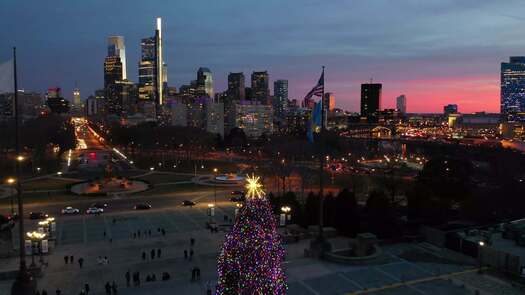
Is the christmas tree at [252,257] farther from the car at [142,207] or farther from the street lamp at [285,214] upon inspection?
the car at [142,207]

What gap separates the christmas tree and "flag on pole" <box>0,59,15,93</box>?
1082cm

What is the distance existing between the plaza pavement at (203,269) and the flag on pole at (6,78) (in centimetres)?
1218

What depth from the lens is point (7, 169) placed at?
247 ft

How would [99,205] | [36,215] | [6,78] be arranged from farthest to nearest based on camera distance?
[99,205], [36,215], [6,78]

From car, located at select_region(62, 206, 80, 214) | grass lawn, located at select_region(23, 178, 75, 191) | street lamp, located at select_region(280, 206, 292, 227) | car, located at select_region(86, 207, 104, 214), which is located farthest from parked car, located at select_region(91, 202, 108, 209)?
street lamp, located at select_region(280, 206, 292, 227)

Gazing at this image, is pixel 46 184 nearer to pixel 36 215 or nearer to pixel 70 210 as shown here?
pixel 70 210

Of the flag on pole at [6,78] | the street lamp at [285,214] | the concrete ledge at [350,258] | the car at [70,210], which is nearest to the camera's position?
the flag on pole at [6,78]

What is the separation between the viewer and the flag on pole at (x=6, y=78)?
1744cm

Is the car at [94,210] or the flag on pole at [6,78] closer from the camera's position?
the flag on pole at [6,78]

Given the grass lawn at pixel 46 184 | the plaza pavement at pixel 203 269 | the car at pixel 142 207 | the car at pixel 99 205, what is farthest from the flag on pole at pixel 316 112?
the grass lawn at pixel 46 184

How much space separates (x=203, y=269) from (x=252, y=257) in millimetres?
15075

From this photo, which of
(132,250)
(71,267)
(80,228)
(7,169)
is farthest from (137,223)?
(7,169)

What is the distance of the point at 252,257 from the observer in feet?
46.0

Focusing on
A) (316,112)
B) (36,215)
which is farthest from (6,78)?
(36,215)
